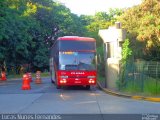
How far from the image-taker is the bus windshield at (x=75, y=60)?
2575 centimetres

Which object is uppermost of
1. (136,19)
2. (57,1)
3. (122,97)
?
(57,1)

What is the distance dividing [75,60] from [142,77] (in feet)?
17.3

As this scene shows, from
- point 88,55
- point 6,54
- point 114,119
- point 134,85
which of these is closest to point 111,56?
point 88,55

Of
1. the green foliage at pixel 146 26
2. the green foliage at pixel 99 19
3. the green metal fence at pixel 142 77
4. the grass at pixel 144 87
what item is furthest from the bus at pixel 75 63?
the green foliage at pixel 99 19

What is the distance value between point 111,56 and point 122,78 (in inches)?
146

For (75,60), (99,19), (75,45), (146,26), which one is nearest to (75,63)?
(75,60)

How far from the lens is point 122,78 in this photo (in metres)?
24.6

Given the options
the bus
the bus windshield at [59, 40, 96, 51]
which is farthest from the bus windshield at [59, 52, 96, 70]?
the bus windshield at [59, 40, 96, 51]

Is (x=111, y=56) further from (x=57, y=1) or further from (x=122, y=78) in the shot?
(x=57, y=1)

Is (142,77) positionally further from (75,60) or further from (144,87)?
(75,60)

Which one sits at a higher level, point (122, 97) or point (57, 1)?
point (57, 1)

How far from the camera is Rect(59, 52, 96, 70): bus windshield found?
84.5 ft

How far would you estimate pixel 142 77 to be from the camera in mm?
22359

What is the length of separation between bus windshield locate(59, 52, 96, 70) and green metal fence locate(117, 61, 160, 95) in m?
2.79
